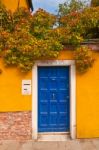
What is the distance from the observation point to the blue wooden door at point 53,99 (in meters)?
11.4

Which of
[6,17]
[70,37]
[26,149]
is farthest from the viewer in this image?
[6,17]

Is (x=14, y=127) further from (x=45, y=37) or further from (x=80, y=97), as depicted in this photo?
(x=45, y=37)

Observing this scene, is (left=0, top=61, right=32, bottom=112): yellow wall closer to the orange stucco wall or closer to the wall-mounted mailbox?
the orange stucco wall

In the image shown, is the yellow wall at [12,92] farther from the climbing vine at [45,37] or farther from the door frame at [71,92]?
the climbing vine at [45,37]

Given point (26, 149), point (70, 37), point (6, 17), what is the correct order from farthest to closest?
point (6, 17) < point (70, 37) < point (26, 149)

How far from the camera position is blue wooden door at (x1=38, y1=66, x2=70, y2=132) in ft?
37.6

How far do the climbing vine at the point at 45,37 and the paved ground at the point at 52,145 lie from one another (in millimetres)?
2278

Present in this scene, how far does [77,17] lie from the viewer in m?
11.4

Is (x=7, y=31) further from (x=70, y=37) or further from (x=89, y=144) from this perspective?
(x=89, y=144)

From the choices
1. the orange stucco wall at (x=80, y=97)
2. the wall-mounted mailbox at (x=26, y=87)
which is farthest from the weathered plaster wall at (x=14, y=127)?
the wall-mounted mailbox at (x=26, y=87)

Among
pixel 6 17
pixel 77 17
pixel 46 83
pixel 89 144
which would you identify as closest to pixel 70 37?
pixel 77 17

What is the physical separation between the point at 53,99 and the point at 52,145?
168cm

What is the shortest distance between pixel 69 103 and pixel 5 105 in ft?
6.88

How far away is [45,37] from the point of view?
1115 centimetres
